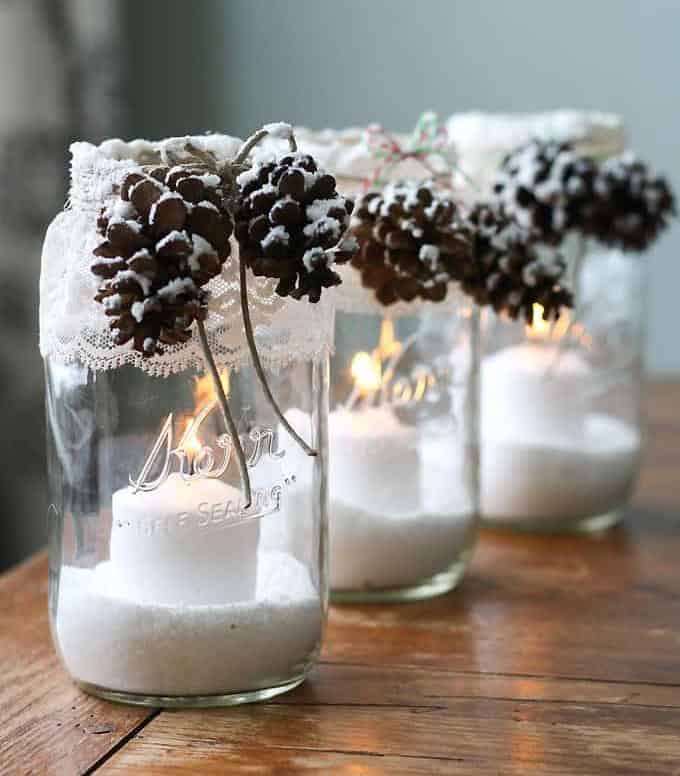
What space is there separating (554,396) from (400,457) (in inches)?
9.2

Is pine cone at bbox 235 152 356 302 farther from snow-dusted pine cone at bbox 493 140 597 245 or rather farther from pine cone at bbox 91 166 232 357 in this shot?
snow-dusted pine cone at bbox 493 140 597 245

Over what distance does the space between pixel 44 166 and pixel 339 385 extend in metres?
1.21

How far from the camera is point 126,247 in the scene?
0.64m

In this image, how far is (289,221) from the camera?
2.14 ft

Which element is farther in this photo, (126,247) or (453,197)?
(453,197)

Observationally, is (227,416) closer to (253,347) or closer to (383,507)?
(253,347)

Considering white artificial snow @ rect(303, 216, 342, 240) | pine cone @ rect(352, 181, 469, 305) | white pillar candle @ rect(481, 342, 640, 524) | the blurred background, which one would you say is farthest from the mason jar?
the blurred background

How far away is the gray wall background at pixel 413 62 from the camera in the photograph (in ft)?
7.27

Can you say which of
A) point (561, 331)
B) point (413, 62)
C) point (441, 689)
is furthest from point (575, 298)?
point (413, 62)

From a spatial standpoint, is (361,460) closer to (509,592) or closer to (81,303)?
(509,592)

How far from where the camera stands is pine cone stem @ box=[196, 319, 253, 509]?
674 millimetres

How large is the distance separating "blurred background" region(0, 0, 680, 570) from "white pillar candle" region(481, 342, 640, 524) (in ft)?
3.64

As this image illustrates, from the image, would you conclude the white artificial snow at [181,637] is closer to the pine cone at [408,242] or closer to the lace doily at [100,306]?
the lace doily at [100,306]

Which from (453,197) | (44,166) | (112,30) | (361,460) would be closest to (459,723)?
(361,460)
